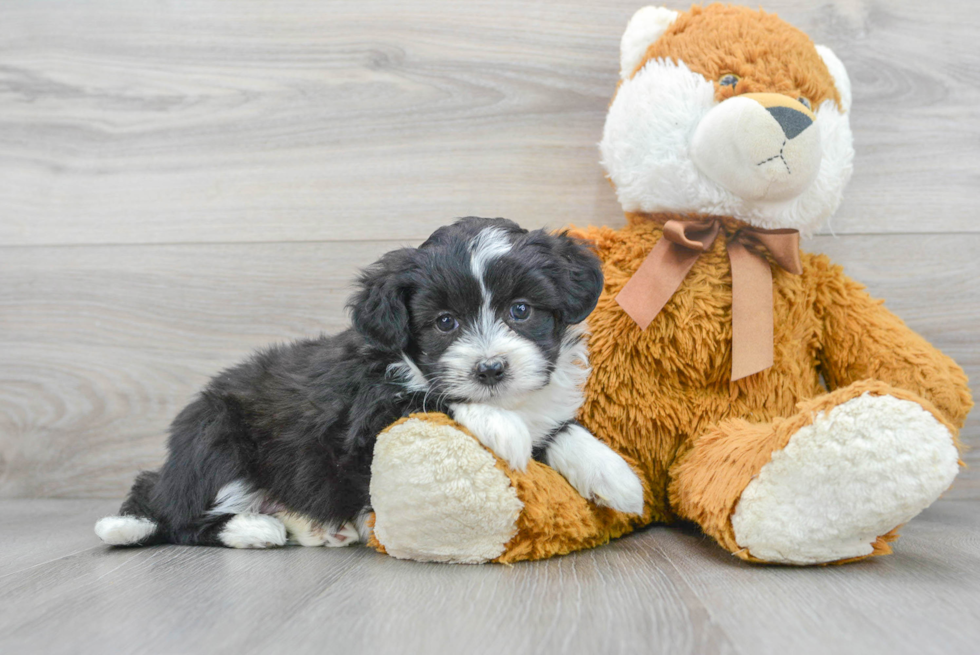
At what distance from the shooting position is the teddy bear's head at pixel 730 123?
1.53 metres

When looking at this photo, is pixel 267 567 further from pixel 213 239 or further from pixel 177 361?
pixel 213 239

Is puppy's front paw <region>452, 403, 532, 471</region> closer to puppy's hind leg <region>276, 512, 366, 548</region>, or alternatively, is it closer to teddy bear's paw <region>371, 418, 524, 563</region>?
teddy bear's paw <region>371, 418, 524, 563</region>

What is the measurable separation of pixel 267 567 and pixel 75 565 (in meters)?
0.42

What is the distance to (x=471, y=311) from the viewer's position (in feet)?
4.48

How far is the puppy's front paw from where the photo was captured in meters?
1.32

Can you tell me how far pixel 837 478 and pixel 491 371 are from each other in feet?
2.01

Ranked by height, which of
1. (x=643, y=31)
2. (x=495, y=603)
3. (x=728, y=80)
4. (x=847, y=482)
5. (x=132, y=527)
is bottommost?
(x=132, y=527)

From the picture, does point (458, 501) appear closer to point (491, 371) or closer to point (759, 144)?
point (491, 371)

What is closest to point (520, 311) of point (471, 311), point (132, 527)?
point (471, 311)

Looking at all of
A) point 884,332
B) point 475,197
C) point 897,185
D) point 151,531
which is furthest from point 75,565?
point 897,185

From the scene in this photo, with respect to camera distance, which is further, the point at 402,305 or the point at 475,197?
the point at 475,197

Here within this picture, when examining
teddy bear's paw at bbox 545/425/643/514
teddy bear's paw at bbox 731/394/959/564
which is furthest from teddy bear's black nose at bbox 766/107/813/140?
teddy bear's paw at bbox 545/425/643/514

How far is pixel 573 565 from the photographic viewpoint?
1.35m

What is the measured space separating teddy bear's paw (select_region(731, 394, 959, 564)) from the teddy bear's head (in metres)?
0.57
